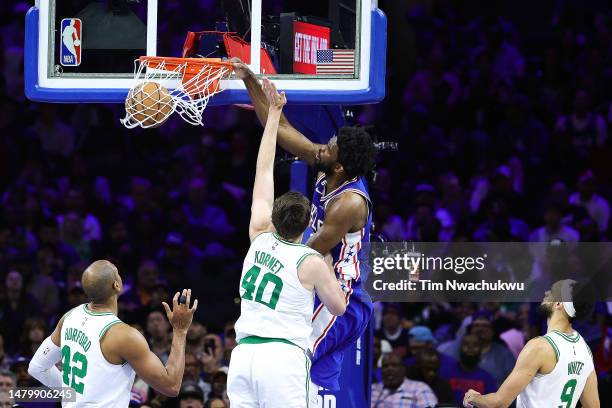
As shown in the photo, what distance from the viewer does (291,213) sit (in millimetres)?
6375

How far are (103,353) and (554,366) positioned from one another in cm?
258

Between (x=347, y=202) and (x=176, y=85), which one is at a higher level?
(x=176, y=85)

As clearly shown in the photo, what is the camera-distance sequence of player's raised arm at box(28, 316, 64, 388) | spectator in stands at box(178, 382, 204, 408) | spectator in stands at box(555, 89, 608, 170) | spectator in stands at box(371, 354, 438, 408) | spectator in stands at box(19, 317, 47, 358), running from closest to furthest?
player's raised arm at box(28, 316, 64, 388) → spectator in stands at box(178, 382, 204, 408) → spectator in stands at box(371, 354, 438, 408) → spectator in stands at box(19, 317, 47, 358) → spectator in stands at box(555, 89, 608, 170)

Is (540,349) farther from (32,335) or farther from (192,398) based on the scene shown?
(32,335)

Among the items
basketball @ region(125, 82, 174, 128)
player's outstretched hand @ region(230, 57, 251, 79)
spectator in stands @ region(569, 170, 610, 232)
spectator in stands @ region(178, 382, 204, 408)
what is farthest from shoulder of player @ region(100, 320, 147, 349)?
spectator in stands @ region(569, 170, 610, 232)

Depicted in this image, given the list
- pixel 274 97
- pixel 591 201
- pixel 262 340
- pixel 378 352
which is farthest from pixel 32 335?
pixel 591 201

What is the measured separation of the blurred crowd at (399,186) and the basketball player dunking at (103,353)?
9.80 feet

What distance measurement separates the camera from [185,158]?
44.5ft

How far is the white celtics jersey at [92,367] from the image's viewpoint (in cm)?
648

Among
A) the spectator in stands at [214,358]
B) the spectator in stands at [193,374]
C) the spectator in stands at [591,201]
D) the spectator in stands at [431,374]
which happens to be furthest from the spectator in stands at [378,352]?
the spectator in stands at [591,201]

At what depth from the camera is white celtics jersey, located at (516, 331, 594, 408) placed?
6.99m

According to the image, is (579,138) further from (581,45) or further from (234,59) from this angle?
(234,59)

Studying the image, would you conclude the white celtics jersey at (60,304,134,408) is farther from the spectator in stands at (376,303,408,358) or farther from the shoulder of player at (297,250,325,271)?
the spectator in stands at (376,303,408,358)

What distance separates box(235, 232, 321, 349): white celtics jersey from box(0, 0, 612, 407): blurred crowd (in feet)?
10.7
